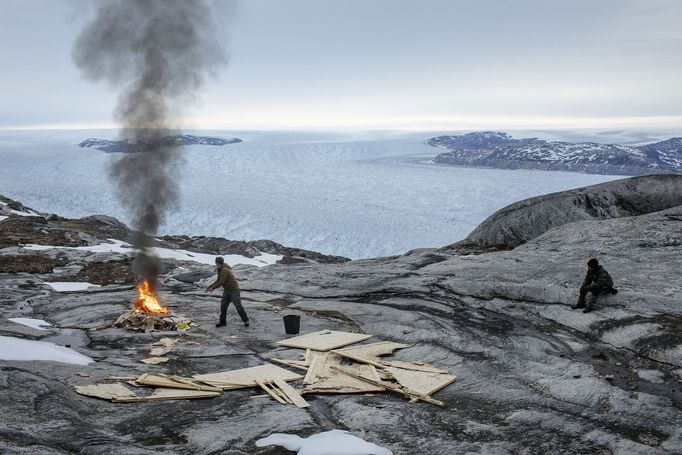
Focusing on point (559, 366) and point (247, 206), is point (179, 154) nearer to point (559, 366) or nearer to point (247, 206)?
point (559, 366)

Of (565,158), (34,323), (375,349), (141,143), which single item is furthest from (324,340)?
(565,158)

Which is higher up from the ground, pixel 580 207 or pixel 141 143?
pixel 141 143

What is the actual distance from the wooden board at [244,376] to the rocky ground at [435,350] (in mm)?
388

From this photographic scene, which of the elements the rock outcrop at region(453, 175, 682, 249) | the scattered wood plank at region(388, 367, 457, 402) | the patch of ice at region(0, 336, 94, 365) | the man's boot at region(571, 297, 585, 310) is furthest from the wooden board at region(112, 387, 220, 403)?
the rock outcrop at region(453, 175, 682, 249)

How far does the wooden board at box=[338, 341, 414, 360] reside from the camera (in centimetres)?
1096

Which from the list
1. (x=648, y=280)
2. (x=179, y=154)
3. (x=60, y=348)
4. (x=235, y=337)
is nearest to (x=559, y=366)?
(x=648, y=280)

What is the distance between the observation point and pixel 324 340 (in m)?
11.9

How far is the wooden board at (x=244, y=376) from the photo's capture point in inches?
353

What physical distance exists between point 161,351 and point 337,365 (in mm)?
3710

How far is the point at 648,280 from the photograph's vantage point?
14102mm

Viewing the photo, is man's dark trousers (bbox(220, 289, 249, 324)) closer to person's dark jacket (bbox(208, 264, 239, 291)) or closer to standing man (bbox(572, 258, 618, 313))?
person's dark jacket (bbox(208, 264, 239, 291))

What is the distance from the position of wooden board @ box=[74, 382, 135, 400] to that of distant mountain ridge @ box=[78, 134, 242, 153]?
11.3 m

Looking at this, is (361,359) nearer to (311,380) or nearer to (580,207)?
(311,380)

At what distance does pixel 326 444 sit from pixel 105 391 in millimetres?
3812
